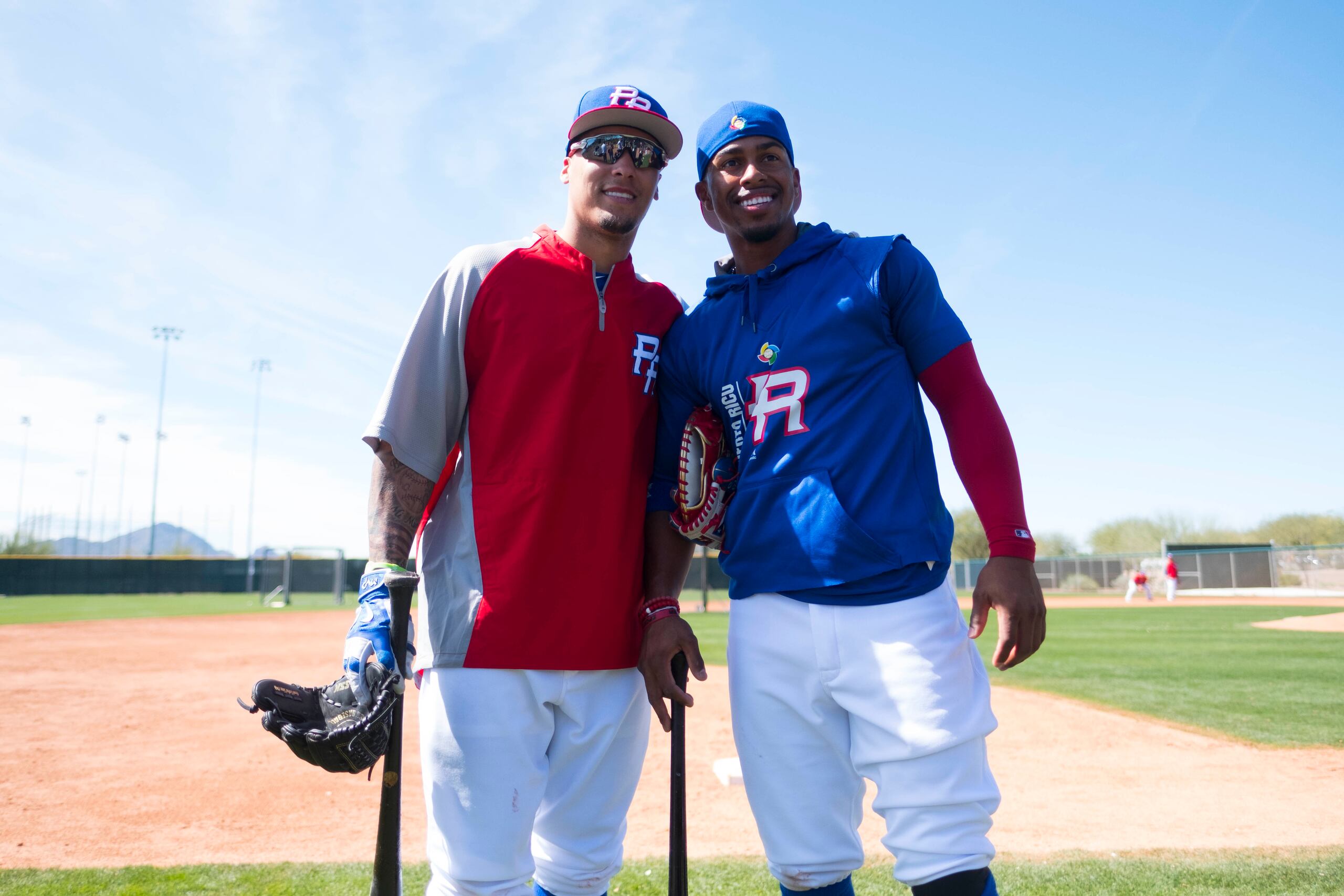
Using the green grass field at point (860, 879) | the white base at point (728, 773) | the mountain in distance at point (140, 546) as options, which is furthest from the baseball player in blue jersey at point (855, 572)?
the mountain in distance at point (140, 546)

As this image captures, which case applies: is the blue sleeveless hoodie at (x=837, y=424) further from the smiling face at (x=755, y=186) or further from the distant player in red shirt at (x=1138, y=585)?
the distant player in red shirt at (x=1138, y=585)

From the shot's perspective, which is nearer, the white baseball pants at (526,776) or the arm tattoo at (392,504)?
the white baseball pants at (526,776)

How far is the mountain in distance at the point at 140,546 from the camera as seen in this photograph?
5553 cm

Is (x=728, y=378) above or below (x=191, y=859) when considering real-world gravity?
above

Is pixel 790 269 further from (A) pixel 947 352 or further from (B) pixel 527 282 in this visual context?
(B) pixel 527 282

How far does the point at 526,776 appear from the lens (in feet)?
6.98

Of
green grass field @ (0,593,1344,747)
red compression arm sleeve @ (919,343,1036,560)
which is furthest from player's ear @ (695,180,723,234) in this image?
green grass field @ (0,593,1344,747)

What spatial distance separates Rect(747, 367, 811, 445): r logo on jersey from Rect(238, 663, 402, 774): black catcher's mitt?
114cm

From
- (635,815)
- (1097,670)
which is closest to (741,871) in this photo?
(635,815)

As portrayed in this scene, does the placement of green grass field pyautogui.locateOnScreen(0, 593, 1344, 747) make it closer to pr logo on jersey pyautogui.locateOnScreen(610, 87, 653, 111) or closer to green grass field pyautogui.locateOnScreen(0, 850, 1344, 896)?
green grass field pyautogui.locateOnScreen(0, 850, 1344, 896)

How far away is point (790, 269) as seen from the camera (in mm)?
2439

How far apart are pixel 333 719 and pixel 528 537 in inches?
25.7

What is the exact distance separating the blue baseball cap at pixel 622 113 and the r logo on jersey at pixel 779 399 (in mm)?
872

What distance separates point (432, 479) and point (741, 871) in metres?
2.72
